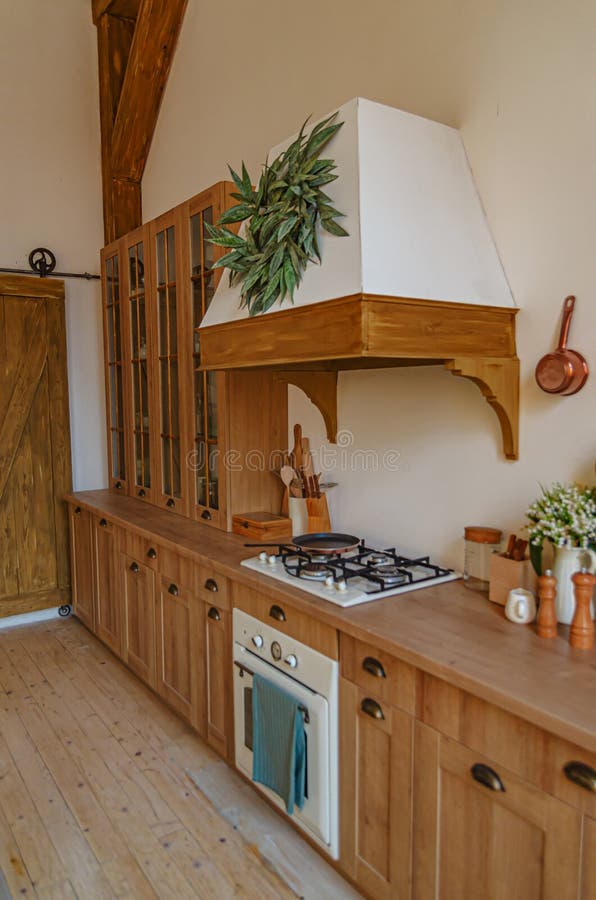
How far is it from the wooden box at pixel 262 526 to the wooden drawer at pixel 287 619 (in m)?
0.40

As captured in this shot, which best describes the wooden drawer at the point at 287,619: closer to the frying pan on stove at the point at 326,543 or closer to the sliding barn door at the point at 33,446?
the frying pan on stove at the point at 326,543

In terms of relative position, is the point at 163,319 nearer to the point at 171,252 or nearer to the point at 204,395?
the point at 171,252

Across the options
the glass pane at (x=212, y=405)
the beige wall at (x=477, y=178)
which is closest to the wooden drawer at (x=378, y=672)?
the beige wall at (x=477, y=178)

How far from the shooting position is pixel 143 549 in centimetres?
298

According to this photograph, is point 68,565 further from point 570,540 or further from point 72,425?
point 570,540

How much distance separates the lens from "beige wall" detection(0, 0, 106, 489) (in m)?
3.83

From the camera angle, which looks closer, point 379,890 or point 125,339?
point 379,890

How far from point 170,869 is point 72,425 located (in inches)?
112

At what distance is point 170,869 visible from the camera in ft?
6.43

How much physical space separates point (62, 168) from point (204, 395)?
2.11m

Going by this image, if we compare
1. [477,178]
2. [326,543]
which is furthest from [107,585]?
[477,178]

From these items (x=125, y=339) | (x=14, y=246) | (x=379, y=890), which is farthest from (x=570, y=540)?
(x=14, y=246)

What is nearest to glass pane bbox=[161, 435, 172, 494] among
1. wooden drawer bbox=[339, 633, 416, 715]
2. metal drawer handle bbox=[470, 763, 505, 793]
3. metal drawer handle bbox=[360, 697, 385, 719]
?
wooden drawer bbox=[339, 633, 416, 715]

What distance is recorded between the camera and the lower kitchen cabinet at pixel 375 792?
1581 millimetres
